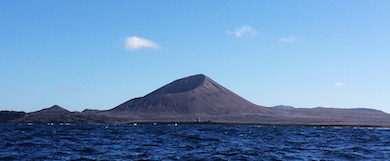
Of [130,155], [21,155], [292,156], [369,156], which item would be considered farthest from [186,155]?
[369,156]

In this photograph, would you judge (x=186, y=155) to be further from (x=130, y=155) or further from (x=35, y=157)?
(x=35, y=157)

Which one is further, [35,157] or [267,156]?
[267,156]

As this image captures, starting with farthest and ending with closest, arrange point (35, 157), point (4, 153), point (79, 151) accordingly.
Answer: point (79, 151)
point (4, 153)
point (35, 157)

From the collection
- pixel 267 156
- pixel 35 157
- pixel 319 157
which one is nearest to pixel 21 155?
pixel 35 157

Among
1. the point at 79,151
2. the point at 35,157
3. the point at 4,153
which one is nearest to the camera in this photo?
the point at 35,157

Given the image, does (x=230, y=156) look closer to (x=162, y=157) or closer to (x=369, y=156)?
(x=162, y=157)

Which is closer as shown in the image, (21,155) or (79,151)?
(21,155)

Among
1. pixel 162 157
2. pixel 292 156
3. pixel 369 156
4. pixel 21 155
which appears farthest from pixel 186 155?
pixel 369 156
